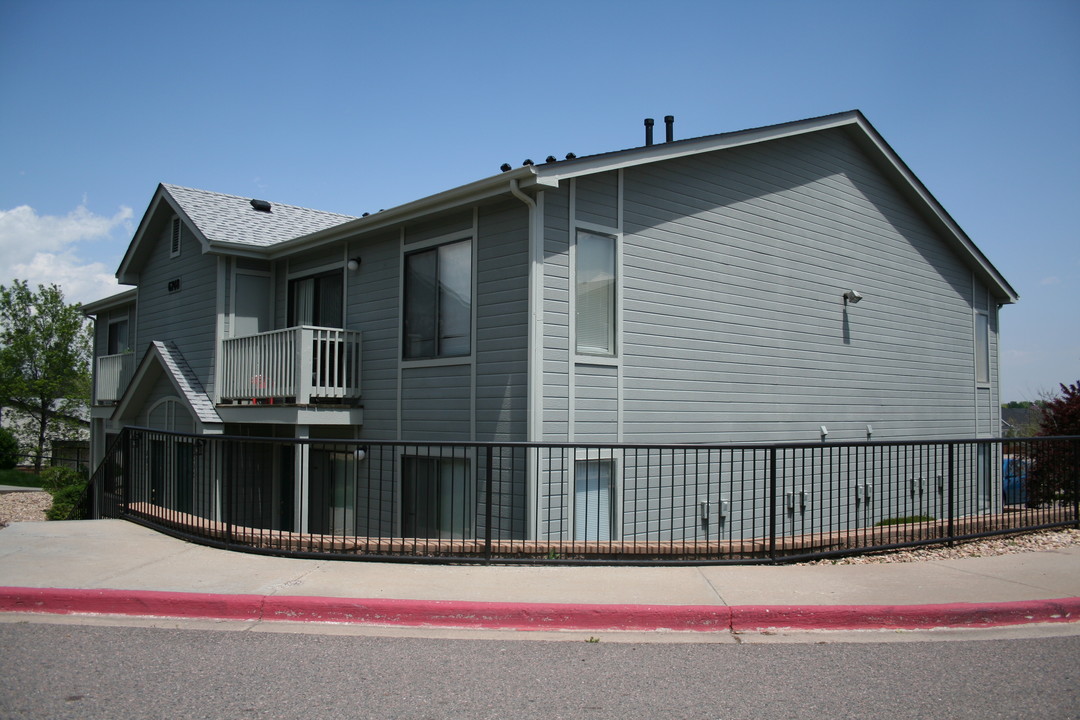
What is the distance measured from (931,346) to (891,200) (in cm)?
308

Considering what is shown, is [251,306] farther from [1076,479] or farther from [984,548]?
[1076,479]

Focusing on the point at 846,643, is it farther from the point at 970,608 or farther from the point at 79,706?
the point at 79,706

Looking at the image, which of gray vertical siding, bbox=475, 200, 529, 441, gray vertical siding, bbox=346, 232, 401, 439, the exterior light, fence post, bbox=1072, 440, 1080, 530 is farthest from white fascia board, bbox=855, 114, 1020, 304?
gray vertical siding, bbox=346, 232, 401, 439

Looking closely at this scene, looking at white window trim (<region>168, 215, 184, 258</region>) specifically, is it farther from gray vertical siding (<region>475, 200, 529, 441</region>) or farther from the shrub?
gray vertical siding (<region>475, 200, 529, 441</region>)

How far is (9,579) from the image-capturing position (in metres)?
7.09

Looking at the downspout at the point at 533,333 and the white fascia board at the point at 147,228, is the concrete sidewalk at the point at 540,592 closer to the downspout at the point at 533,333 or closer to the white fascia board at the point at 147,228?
the downspout at the point at 533,333

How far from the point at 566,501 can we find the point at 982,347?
1234cm

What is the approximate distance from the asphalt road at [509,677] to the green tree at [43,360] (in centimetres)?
3205

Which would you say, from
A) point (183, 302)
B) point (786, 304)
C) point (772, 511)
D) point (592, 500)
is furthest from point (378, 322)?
point (772, 511)

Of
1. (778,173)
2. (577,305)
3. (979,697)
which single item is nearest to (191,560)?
(577,305)

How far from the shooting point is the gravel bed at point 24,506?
757 inches

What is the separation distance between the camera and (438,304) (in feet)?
39.6

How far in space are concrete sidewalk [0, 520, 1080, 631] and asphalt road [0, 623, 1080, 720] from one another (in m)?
0.43

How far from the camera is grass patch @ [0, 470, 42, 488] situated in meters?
27.3
